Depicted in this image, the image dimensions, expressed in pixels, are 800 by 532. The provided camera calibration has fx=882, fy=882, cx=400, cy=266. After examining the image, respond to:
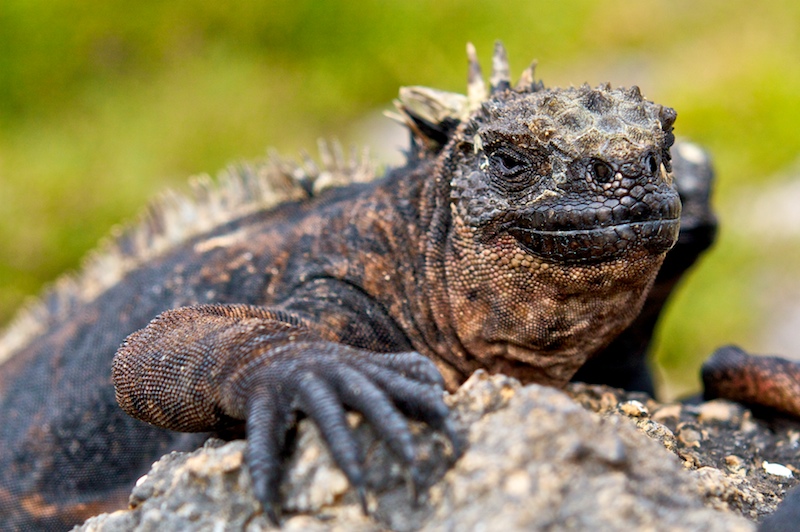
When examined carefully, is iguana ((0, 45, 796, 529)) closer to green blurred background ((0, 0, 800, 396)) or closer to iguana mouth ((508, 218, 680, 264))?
iguana mouth ((508, 218, 680, 264))

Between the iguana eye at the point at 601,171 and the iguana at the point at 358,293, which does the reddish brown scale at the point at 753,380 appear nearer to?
the iguana at the point at 358,293

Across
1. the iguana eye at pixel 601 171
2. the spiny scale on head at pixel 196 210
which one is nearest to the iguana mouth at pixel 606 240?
the iguana eye at pixel 601 171

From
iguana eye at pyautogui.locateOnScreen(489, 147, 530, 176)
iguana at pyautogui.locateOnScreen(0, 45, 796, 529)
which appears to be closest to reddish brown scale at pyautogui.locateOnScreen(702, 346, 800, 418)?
iguana at pyautogui.locateOnScreen(0, 45, 796, 529)

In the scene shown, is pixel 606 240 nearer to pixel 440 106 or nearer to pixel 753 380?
pixel 440 106

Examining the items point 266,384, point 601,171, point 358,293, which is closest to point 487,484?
point 266,384

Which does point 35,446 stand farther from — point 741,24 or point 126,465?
point 741,24

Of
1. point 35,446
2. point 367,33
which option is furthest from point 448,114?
point 367,33
